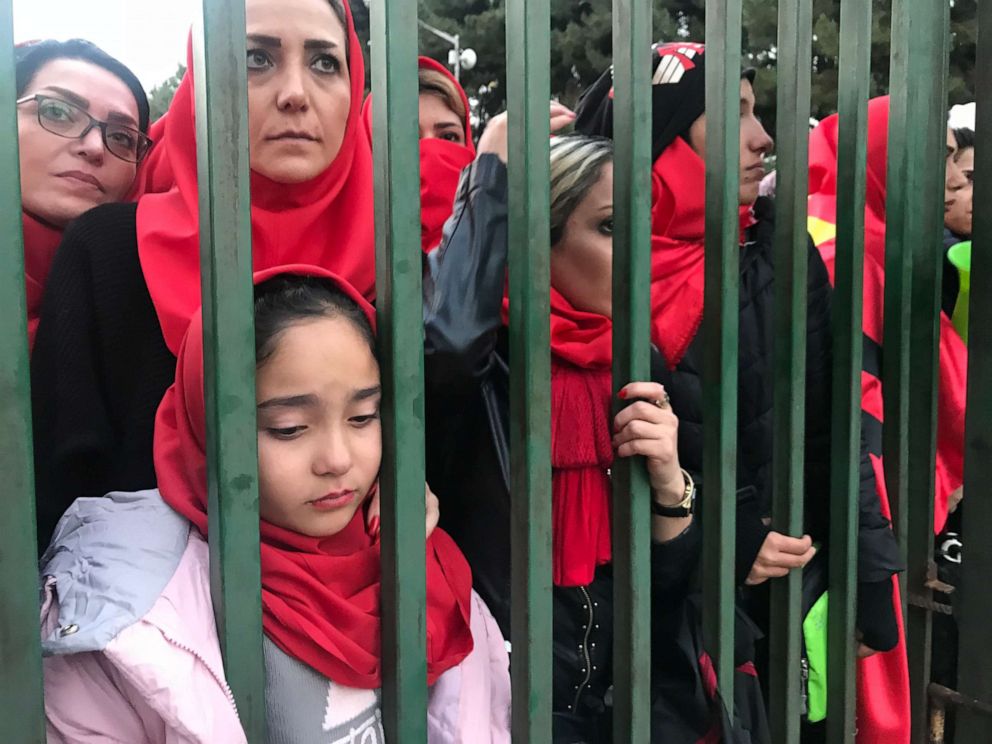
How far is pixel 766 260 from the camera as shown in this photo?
2.00 meters

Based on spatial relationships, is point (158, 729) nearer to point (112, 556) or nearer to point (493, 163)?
point (112, 556)

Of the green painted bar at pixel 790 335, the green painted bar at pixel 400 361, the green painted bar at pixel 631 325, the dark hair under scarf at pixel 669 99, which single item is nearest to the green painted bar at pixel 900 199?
the green painted bar at pixel 790 335

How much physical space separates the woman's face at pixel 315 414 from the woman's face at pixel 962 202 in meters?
2.24

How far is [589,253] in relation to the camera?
160 cm

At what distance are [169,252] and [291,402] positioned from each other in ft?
1.35

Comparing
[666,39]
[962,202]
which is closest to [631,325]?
[962,202]

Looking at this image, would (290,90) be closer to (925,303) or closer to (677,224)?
(677,224)

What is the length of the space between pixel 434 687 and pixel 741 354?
0.91 meters

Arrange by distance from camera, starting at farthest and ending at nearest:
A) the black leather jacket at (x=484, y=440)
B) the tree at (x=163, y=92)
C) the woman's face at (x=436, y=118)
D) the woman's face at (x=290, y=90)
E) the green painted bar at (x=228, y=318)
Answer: the tree at (x=163, y=92)
the woman's face at (x=436, y=118)
the woman's face at (x=290, y=90)
the black leather jacket at (x=484, y=440)
the green painted bar at (x=228, y=318)

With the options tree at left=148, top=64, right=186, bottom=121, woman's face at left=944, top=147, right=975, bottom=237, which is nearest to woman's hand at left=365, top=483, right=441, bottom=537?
woman's face at left=944, top=147, right=975, bottom=237

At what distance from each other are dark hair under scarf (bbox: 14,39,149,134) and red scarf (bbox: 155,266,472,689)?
2.82 feet

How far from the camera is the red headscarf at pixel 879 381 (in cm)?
185

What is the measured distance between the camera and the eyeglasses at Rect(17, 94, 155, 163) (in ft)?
5.60

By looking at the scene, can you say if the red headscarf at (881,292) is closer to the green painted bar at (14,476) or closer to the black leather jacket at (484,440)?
the black leather jacket at (484,440)
